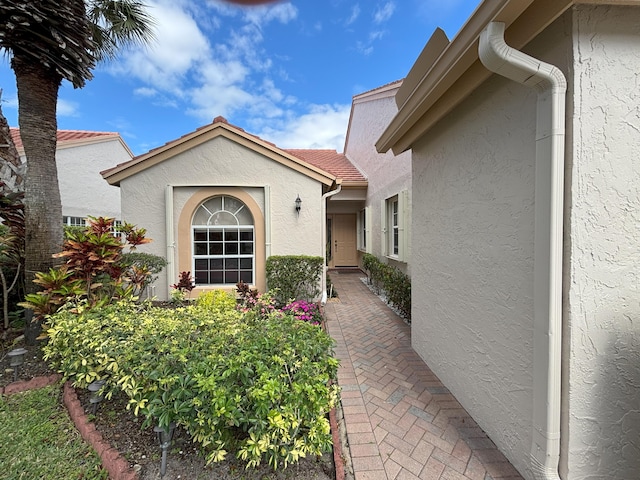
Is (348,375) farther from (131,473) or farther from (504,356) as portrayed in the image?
(131,473)

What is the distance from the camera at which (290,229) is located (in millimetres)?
7953

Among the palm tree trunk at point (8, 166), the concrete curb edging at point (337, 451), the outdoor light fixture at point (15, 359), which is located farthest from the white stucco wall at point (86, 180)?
the concrete curb edging at point (337, 451)

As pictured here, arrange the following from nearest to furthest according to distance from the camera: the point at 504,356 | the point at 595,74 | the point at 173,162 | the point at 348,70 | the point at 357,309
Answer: the point at 595,74 → the point at 504,356 → the point at 357,309 → the point at 173,162 → the point at 348,70

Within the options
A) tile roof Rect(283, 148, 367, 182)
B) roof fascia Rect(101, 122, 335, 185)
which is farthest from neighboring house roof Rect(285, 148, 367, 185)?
roof fascia Rect(101, 122, 335, 185)

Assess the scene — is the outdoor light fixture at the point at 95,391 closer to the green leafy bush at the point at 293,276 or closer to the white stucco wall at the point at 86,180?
the green leafy bush at the point at 293,276

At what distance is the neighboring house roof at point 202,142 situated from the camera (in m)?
7.59

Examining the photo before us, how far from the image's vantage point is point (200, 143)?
772 centimetres

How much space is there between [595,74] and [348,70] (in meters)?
10.4

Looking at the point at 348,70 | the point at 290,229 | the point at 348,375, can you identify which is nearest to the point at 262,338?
the point at 348,375

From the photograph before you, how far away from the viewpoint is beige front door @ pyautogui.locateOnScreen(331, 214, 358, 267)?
1484 centimetres

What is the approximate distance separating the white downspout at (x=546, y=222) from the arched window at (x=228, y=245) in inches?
279

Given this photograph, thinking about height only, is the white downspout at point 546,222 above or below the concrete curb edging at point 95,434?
above

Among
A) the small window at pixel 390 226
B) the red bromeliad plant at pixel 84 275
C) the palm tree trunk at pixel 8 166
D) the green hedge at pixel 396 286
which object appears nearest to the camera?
the red bromeliad plant at pixel 84 275

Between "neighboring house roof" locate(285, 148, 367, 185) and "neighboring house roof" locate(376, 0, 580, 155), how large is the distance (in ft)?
22.8
